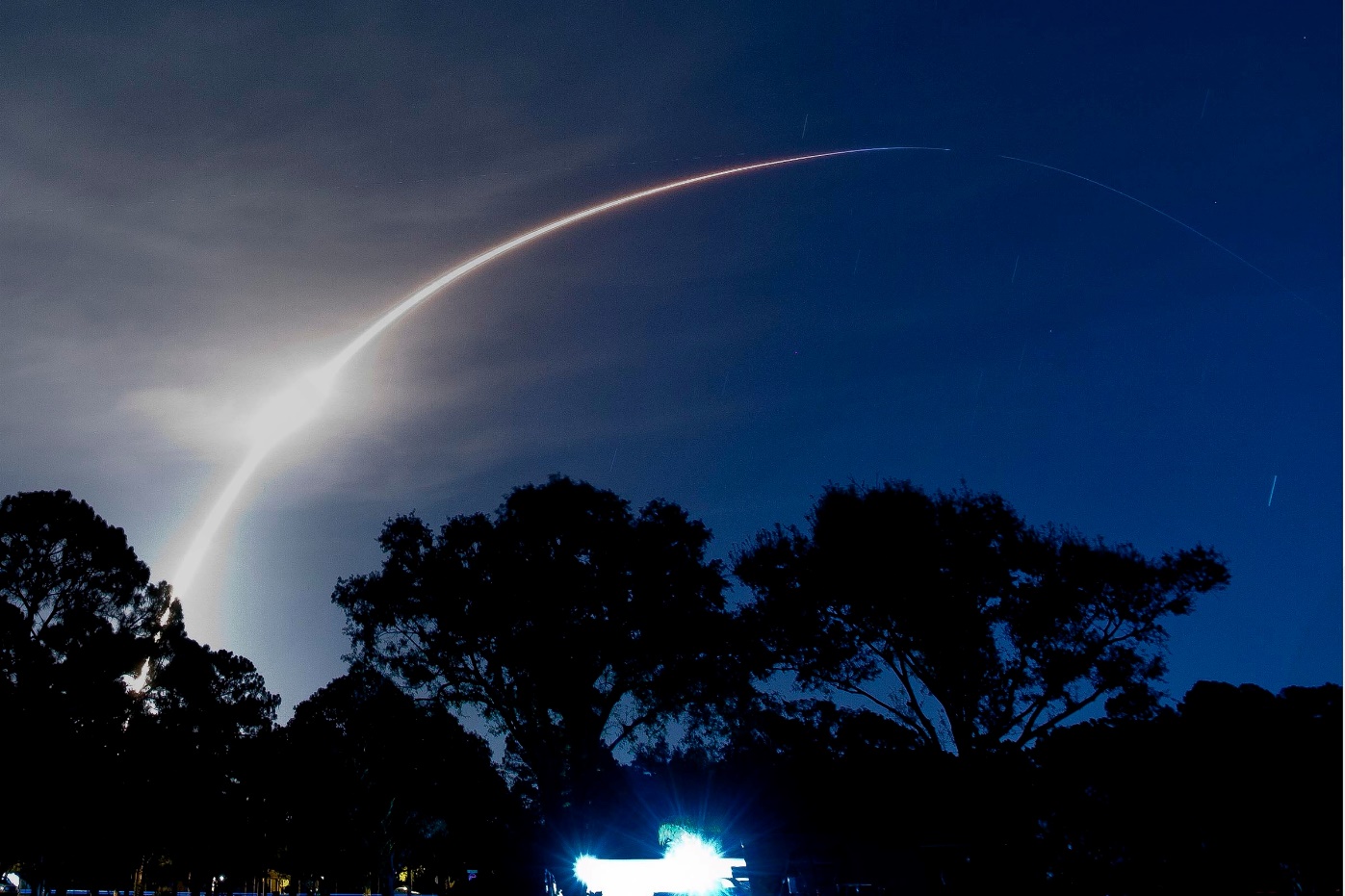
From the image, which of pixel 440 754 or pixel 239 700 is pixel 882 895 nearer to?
pixel 440 754

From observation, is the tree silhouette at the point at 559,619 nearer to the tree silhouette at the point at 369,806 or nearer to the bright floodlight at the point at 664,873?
the bright floodlight at the point at 664,873

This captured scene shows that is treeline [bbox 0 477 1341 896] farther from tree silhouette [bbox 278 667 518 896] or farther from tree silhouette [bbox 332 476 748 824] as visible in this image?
tree silhouette [bbox 278 667 518 896]

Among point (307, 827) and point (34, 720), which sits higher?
point (34, 720)

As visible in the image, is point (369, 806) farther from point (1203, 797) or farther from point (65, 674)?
point (1203, 797)

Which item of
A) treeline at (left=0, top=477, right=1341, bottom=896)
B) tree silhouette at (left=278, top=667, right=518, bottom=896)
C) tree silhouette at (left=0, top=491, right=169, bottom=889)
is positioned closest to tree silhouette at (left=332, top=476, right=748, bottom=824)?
treeline at (left=0, top=477, right=1341, bottom=896)

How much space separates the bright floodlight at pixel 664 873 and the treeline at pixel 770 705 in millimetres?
1007

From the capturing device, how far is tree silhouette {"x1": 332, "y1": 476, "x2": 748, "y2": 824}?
30.5 metres

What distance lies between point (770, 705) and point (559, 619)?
319 inches

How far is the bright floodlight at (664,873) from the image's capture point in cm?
2678

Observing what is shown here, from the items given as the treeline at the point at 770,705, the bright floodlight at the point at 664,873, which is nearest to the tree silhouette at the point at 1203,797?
the treeline at the point at 770,705

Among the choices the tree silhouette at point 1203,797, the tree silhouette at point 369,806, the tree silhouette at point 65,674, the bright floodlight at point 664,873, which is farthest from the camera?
the tree silhouette at point 369,806

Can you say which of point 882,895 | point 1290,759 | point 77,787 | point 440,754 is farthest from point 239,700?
point 1290,759

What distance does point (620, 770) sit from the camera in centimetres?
3575

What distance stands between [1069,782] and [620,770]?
56.3 feet
